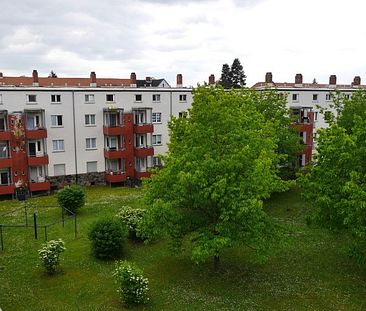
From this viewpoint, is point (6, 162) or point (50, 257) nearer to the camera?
point (50, 257)

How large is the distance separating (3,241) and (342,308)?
24.0 metres

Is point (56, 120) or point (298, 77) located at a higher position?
point (298, 77)

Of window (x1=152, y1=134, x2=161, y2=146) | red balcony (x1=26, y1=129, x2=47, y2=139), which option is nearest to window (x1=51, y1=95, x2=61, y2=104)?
red balcony (x1=26, y1=129, x2=47, y2=139)

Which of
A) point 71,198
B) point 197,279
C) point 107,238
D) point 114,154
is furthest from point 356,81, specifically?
point 107,238

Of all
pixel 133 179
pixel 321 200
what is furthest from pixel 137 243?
pixel 133 179

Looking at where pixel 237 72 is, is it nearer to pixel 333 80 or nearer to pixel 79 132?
pixel 333 80

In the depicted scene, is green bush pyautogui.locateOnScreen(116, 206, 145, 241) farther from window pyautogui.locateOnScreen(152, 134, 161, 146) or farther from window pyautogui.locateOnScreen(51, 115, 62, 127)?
window pyautogui.locateOnScreen(152, 134, 161, 146)

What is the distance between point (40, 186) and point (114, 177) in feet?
28.7

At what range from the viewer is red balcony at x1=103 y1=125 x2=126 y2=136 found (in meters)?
46.8

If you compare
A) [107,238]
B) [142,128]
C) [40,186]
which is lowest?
[107,238]

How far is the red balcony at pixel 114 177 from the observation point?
47594 mm

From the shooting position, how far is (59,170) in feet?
152

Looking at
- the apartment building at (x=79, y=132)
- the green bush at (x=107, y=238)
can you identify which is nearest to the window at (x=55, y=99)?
the apartment building at (x=79, y=132)

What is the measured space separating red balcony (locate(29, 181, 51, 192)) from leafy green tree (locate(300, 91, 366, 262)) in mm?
31953
